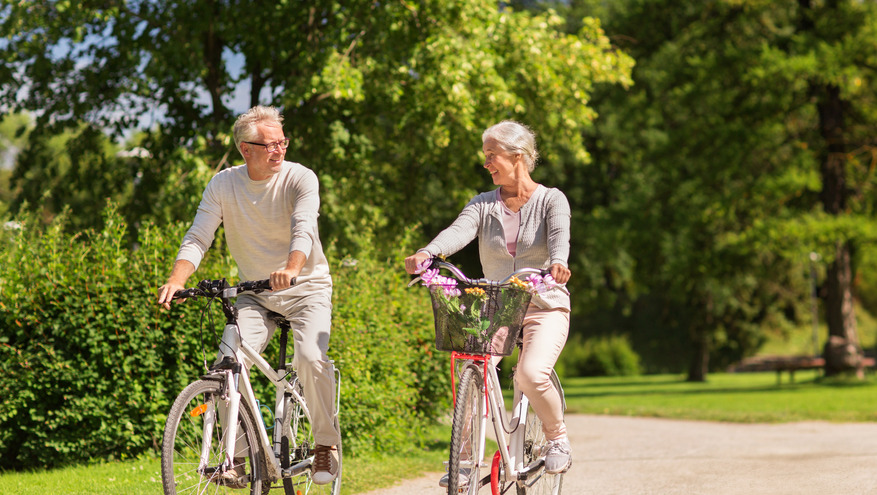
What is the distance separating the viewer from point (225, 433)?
4273mm

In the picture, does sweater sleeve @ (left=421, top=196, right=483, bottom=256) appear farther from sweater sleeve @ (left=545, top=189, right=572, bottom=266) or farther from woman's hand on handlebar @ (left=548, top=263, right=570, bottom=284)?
woman's hand on handlebar @ (left=548, top=263, right=570, bottom=284)

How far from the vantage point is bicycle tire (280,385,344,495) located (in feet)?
15.6

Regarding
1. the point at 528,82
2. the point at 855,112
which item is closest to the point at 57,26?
the point at 528,82

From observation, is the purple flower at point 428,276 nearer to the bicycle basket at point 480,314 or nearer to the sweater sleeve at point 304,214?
the bicycle basket at point 480,314

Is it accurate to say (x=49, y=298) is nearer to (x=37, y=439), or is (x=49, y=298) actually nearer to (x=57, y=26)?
(x=37, y=439)

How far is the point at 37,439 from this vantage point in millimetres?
7102

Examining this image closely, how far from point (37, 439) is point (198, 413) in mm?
3661

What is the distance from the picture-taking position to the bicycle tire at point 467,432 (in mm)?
A: 4254

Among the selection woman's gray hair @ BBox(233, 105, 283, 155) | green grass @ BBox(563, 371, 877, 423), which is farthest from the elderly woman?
green grass @ BBox(563, 371, 877, 423)

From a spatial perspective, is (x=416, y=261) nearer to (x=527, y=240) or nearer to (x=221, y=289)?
(x=527, y=240)

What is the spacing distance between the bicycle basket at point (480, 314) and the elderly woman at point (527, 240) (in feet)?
1.01

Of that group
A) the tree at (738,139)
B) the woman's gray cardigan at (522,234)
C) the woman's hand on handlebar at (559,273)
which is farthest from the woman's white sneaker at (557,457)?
the tree at (738,139)

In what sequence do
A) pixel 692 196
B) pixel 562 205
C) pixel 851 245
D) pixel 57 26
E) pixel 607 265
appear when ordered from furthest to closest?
pixel 607 265 < pixel 692 196 < pixel 851 245 < pixel 57 26 < pixel 562 205

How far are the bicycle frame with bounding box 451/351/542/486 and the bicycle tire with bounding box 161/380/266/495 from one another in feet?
3.24
